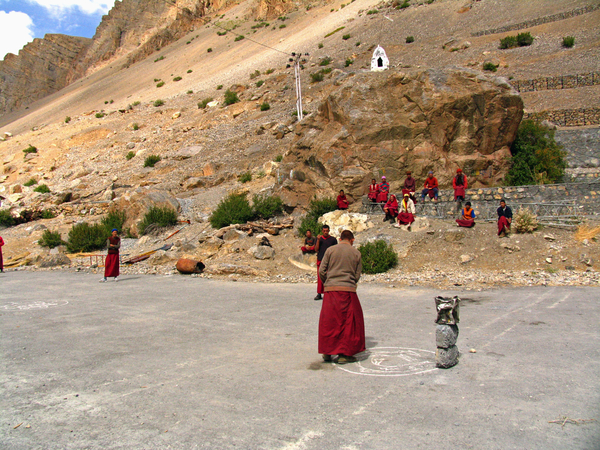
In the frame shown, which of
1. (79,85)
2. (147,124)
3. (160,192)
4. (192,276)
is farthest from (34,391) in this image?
(79,85)

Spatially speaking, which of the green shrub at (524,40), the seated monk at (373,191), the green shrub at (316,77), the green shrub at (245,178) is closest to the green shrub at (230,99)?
the green shrub at (316,77)

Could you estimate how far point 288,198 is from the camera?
64.4 ft

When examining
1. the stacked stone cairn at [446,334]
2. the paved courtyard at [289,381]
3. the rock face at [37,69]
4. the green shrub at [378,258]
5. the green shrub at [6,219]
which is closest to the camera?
the paved courtyard at [289,381]

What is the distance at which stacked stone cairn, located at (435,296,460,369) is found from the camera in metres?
4.70

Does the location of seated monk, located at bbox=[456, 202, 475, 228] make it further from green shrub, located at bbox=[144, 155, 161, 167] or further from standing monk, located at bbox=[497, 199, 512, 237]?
green shrub, located at bbox=[144, 155, 161, 167]

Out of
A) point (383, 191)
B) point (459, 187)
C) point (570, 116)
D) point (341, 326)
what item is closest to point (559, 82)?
point (570, 116)

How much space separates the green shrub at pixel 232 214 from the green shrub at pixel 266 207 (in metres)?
0.28

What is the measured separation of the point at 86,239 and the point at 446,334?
1876 cm

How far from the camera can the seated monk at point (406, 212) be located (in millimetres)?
14711

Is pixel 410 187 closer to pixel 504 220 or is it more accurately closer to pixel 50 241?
pixel 504 220

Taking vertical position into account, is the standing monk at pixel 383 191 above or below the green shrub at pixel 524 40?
below

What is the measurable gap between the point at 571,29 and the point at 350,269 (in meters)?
45.9

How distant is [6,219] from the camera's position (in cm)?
2552

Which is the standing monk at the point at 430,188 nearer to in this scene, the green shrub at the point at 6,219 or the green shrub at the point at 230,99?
the green shrub at the point at 6,219
